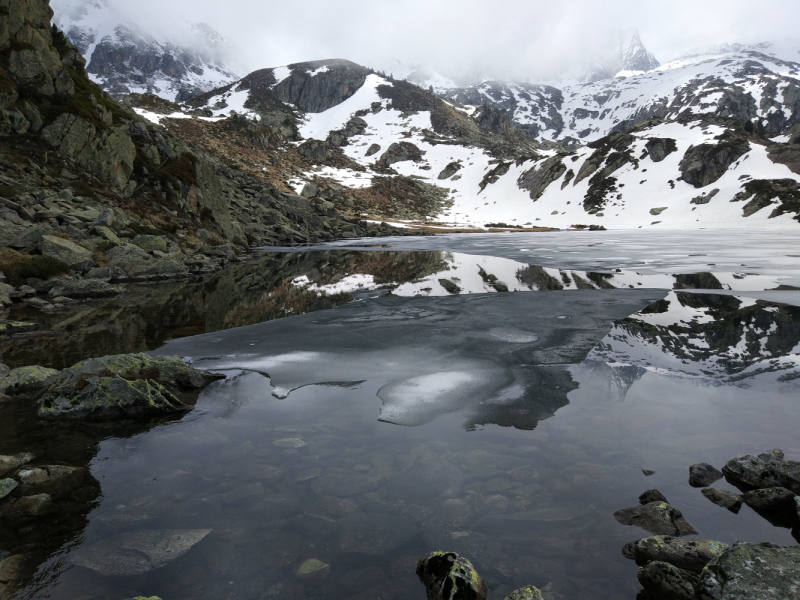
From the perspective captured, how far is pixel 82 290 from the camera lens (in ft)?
55.8

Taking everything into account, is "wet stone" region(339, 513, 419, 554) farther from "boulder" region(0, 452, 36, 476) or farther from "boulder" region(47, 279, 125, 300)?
"boulder" region(47, 279, 125, 300)

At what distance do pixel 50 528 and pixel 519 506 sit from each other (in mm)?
4565

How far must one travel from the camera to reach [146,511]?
14.6 feet

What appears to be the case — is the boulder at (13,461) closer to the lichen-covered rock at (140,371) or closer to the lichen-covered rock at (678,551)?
the lichen-covered rock at (140,371)

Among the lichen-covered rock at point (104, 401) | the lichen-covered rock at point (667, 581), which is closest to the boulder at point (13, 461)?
the lichen-covered rock at point (104, 401)

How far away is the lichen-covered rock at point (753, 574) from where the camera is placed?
2898 mm

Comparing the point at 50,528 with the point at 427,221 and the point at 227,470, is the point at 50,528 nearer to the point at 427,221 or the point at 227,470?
the point at 227,470

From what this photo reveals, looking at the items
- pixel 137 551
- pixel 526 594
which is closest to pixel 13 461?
pixel 137 551

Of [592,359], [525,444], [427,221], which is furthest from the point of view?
[427,221]

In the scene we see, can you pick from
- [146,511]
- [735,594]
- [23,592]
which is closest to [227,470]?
[146,511]

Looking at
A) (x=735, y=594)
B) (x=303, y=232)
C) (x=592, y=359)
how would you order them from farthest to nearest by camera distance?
(x=303, y=232)
(x=592, y=359)
(x=735, y=594)

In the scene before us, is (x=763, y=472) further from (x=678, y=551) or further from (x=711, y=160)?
(x=711, y=160)

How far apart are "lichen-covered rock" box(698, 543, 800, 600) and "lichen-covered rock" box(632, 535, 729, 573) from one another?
0.33 m

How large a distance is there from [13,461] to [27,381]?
122 inches
